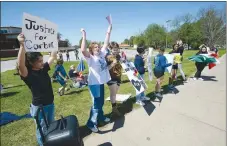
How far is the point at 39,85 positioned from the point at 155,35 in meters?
92.9

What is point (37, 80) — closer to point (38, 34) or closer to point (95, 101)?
point (38, 34)

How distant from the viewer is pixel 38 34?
297cm

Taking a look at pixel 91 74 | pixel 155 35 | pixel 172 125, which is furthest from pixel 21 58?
pixel 155 35

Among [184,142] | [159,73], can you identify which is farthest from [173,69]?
[184,142]

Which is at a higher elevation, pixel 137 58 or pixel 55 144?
pixel 137 58

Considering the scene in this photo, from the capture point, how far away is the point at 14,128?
4.54m

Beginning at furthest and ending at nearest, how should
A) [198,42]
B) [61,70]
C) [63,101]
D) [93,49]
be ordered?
[198,42]
[61,70]
[63,101]
[93,49]

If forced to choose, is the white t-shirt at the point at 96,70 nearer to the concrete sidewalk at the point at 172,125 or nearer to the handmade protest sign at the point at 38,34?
the handmade protest sign at the point at 38,34

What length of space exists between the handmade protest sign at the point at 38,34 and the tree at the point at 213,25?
4818 centimetres

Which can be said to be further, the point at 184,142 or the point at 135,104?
the point at 135,104

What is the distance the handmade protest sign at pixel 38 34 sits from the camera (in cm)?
271

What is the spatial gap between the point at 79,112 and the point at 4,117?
2218mm

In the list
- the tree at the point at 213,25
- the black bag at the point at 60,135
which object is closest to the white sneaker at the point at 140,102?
the black bag at the point at 60,135

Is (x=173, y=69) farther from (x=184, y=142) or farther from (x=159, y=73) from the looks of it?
(x=184, y=142)
